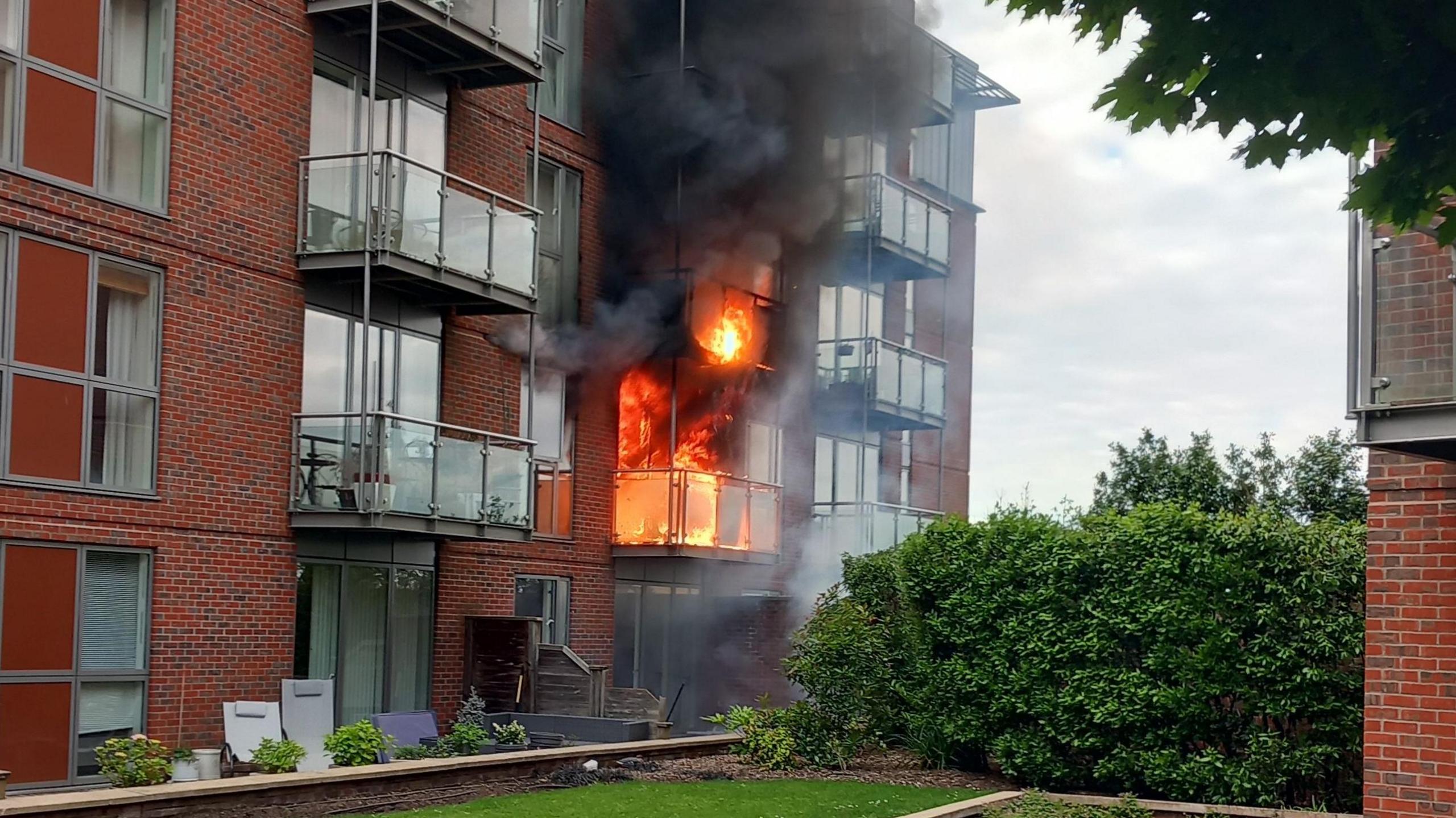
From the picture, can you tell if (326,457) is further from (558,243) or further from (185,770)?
(558,243)

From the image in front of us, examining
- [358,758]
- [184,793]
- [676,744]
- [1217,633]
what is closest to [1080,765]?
[1217,633]

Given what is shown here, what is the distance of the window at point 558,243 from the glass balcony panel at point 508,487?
3.26m

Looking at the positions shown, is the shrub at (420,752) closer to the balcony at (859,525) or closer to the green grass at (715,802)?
the green grass at (715,802)

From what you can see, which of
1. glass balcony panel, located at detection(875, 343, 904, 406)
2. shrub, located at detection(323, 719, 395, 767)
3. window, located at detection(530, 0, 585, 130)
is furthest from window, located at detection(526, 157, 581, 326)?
shrub, located at detection(323, 719, 395, 767)

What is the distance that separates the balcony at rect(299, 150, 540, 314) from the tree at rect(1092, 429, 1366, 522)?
1141 centimetres

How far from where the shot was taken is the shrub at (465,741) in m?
18.0

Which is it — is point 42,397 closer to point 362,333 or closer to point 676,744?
point 362,333

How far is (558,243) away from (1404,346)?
14999mm

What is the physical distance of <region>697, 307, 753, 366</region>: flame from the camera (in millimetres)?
25453

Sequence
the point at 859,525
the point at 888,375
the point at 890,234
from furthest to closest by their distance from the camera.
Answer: the point at 890,234 → the point at 888,375 → the point at 859,525

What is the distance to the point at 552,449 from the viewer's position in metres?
23.3

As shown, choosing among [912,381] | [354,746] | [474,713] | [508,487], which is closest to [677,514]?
[508,487]

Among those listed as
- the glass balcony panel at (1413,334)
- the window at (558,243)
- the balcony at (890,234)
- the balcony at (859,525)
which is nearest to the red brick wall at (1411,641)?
the glass balcony panel at (1413,334)

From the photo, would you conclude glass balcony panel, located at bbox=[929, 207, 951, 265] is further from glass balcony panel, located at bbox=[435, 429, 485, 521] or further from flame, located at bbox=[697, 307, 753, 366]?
glass balcony panel, located at bbox=[435, 429, 485, 521]
